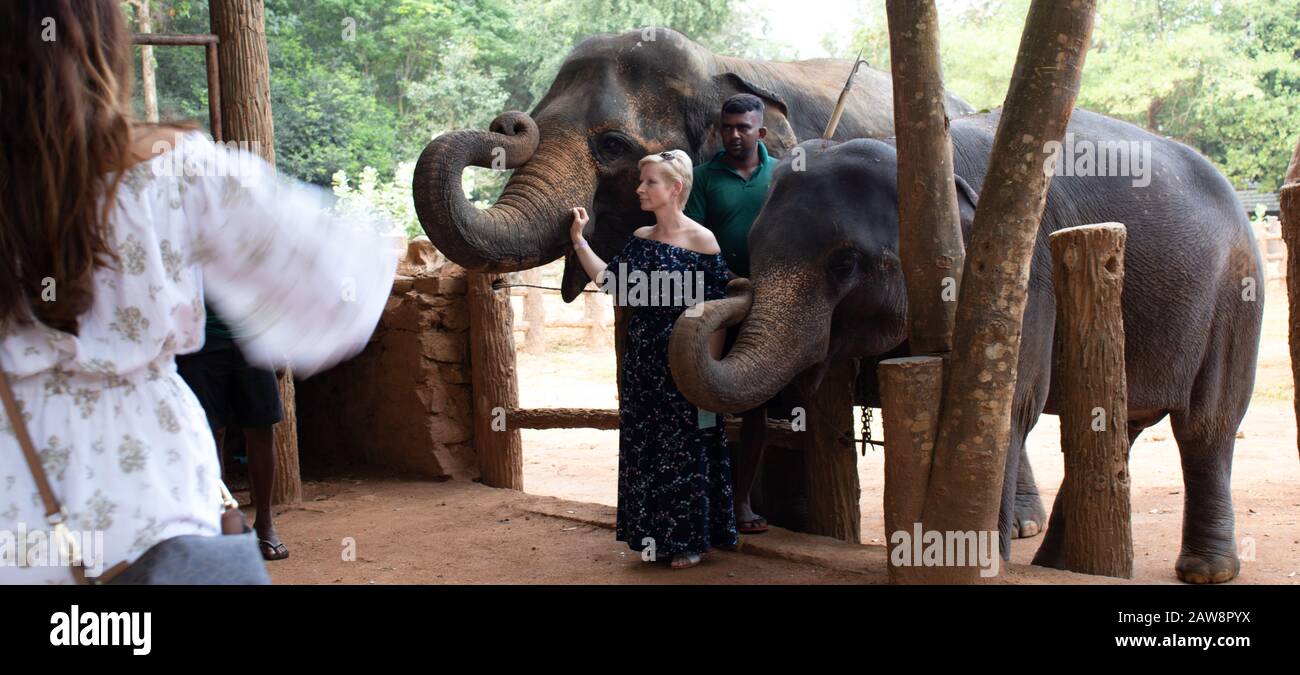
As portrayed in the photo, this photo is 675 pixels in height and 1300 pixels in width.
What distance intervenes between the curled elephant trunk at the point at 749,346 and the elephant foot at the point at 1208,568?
2.43m

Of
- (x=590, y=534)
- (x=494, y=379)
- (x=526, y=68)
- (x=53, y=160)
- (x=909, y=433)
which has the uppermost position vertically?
(x=526, y=68)

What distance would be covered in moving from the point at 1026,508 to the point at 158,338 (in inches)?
254

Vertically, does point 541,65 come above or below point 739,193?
above

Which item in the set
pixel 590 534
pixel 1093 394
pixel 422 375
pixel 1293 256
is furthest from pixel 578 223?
pixel 1293 256

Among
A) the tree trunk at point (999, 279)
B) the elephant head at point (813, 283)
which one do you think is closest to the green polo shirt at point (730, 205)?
the elephant head at point (813, 283)

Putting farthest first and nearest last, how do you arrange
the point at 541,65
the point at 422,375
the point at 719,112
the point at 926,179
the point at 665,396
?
the point at 541,65
the point at 422,375
the point at 719,112
the point at 665,396
the point at 926,179

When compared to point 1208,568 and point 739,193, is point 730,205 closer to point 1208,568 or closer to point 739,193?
point 739,193

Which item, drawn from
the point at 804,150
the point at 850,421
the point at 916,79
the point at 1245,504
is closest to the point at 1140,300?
the point at 850,421

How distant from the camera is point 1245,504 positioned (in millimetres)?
7906

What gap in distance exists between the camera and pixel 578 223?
6.07m

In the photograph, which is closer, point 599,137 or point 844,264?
point 844,264

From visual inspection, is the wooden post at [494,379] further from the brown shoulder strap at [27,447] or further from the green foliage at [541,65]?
the green foliage at [541,65]

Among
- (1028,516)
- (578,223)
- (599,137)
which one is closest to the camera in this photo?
(578,223)
